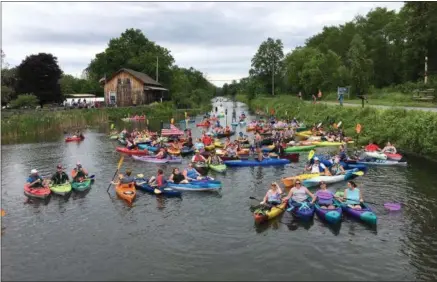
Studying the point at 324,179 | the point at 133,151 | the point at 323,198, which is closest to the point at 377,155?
the point at 324,179

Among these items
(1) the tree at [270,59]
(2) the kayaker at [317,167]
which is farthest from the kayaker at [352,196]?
(1) the tree at [270,59]

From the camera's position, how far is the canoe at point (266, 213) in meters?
15.9

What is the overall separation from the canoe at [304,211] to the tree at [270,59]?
86.2 metres

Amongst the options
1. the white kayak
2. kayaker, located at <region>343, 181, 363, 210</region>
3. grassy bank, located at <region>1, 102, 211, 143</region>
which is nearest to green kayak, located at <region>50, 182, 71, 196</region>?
kayaker, located at <region>343, 181, 363, 210</region>

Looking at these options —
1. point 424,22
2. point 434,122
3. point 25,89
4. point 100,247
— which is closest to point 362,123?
point 434,122

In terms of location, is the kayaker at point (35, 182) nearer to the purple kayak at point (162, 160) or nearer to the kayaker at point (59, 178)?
the kayaker at point (59, 178)

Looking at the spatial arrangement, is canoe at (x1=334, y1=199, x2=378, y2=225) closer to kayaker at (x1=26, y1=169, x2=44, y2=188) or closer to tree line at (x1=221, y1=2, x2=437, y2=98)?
kayaker at (x1=26, y1=169, x2=44, y2=188)

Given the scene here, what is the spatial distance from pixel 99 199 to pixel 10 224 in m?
4.23

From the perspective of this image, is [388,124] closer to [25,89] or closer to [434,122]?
[434,122]

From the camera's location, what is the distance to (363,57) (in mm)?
52844

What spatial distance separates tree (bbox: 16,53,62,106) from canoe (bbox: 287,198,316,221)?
53.6 m

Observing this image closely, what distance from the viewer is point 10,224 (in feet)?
54.7

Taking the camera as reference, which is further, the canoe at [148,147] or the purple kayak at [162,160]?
the canoe at [148,147]

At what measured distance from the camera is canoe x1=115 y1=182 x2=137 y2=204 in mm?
19156
